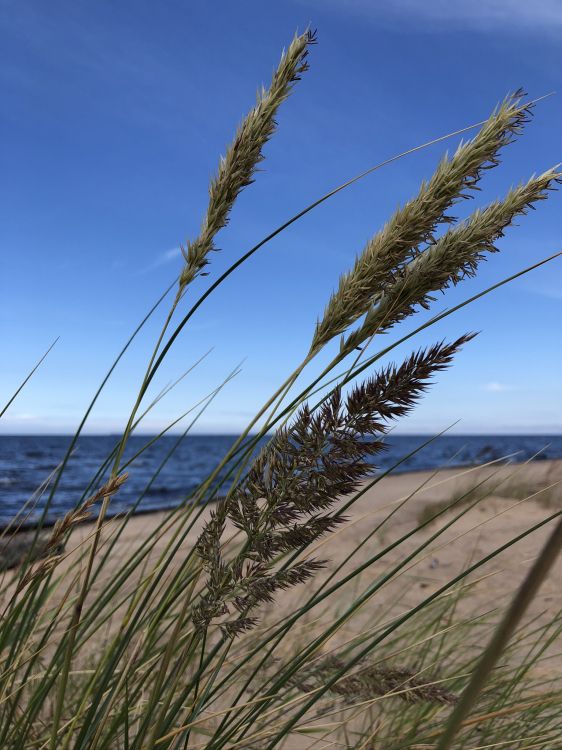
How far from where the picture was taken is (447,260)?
1.13 metres

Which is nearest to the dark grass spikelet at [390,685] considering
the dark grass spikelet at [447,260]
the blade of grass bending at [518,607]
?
the dark grass spikelet at [447,260]

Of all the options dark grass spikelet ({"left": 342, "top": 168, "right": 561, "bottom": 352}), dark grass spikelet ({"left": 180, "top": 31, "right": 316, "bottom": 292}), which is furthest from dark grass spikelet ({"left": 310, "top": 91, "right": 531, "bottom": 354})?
dark grass spikelet ({"left": 180, "top": 31, "right": 316, "bottom": 292})

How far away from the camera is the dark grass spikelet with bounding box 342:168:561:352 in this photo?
44.6 inches

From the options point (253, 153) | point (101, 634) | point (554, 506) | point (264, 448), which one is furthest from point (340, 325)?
point (554, 506)

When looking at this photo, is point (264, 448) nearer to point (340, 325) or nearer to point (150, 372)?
point (340, 325)

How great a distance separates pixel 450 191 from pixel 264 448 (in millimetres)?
521

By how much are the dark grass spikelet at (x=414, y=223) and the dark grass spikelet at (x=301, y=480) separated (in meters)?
0.17

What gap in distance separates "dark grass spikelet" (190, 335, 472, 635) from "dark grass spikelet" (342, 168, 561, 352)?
167 millimetres

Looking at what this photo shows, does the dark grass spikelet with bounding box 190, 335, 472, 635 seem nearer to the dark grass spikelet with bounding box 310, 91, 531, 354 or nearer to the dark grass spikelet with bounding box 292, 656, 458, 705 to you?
the dark grass spikelet with bounding box 310, 91, 531, 354

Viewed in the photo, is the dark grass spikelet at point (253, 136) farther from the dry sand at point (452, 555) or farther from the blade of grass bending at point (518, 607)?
the blade of grass bending at point (518, 607)

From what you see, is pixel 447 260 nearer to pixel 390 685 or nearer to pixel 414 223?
pixel 414 223

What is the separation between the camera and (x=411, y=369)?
3.28 feet

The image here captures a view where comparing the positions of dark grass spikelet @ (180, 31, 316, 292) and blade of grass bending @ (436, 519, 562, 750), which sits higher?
dark grass spikelet @ (180, 31, 316, 292)

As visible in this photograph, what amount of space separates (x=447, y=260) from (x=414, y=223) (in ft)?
0.27
